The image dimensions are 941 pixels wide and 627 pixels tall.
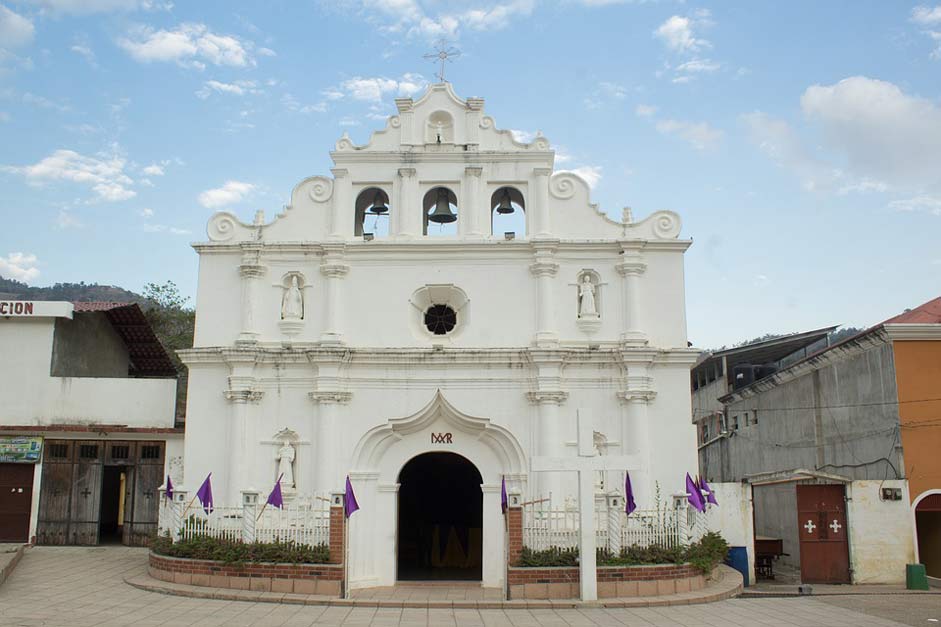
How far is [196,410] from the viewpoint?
19688 millimetres

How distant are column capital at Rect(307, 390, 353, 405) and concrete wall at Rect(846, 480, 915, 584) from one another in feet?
38.7

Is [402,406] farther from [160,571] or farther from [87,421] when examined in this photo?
[87,421]

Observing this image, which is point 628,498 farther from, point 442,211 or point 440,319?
point 442,211

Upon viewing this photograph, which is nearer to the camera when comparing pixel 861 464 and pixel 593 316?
pixel 593 316

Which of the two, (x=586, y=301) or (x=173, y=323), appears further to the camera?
(x=173, y=323)

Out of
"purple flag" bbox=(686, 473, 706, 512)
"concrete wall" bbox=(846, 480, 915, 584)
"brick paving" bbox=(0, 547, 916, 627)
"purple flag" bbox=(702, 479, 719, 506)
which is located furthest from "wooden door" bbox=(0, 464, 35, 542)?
"concrete wall" bbox=(846, 480, 915, 584)

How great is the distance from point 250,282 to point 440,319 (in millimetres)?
4556

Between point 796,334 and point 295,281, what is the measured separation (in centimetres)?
1914

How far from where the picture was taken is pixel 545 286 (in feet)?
64.8

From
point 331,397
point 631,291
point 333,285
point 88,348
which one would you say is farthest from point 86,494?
point 631,291

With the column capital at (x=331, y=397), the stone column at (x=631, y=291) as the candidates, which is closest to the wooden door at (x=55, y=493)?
the column capital at (x=331, y=397)

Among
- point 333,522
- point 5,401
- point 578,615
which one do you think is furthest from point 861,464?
point 5,401

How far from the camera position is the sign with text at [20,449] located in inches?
878

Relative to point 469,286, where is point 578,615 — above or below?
below
